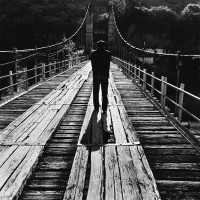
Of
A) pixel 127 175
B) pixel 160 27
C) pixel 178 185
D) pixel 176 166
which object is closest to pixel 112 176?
pixel 127 175

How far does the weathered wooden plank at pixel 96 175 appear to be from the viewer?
3.14 metres

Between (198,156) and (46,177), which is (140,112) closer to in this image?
(198,156)

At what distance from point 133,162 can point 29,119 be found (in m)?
3.24

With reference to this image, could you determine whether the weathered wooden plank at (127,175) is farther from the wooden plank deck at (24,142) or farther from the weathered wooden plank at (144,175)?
the wooden plank deck at (24,142)

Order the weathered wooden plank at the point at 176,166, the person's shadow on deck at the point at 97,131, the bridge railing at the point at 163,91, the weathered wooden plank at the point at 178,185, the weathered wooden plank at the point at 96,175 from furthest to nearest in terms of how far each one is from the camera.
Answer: the bridge railing at the point at 163,91 → the person's shadow on deck at the point at 97,131 → the weathered wooden plank at the point at 176,166 → the weathered wooden plank at the point at 178,185 → the weathered wooden plank at the point at 96,175

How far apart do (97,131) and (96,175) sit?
190cm

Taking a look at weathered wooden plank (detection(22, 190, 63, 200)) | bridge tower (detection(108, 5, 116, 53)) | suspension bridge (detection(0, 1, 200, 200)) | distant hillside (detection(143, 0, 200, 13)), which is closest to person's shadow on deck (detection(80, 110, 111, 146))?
suspension bridge (detection(0, 1, 200, 200))

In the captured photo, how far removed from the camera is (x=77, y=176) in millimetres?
3570

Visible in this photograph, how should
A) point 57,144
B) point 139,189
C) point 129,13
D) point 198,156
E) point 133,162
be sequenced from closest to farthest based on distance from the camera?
point 139,189 < point 133,162 < point 198,156 < point 57,144 < point 129,13

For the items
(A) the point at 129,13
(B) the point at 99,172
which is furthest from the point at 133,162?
(A) the point at 129,13

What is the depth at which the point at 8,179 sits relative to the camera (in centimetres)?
347

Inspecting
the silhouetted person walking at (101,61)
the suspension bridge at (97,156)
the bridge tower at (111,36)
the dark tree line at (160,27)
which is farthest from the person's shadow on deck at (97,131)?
the dark tree line at (160,27)

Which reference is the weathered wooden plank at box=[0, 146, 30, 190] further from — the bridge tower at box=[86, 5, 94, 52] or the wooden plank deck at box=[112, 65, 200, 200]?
the bridge tower at box=[86, 5, 94, 52]

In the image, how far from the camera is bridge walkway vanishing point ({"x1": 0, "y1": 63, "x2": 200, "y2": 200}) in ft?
10.8
